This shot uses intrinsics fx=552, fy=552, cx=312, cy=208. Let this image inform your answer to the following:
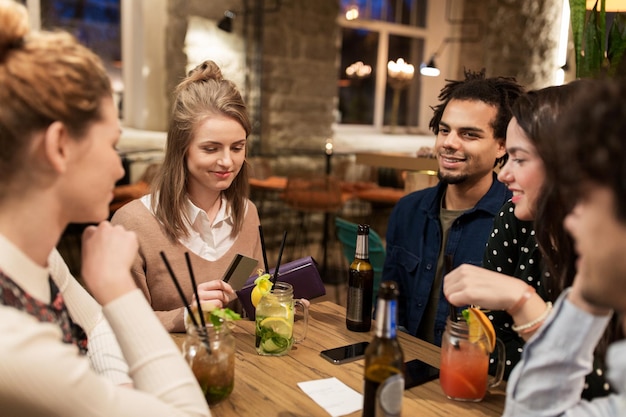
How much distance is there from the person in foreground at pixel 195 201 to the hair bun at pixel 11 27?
925 mm

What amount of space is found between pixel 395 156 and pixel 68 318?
2.39 m

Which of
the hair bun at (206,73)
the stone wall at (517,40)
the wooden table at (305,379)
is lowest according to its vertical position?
the wooden table at (305,379)

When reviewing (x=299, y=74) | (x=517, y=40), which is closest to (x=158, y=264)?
(x=299, y=74)

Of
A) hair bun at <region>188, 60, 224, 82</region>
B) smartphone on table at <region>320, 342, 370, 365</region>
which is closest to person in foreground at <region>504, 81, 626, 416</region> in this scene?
smartphone on table at <region>320, 342, 370, 365</region>

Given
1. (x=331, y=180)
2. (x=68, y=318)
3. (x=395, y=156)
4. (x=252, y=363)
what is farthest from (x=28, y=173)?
(x=331, y=180)

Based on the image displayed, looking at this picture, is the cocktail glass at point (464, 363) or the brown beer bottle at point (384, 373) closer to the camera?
the brown beer bottle at point (384, 373)

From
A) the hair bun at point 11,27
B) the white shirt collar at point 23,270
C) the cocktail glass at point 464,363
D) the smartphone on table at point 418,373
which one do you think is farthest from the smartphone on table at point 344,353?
the hair bun at point 11,27

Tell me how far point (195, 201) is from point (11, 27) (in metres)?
1.06

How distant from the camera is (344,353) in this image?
1404 millimetres

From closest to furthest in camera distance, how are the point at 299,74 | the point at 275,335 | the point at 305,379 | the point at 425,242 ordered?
the point at 305,379
the point at 275,335
the point at 425,242
the point at 299,74

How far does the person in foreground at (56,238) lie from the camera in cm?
82

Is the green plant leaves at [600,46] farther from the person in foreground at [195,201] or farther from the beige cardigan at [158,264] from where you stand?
the beige cardigan at [158,264]

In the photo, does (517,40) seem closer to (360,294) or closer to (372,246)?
(372,246)

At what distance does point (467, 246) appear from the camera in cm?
209
